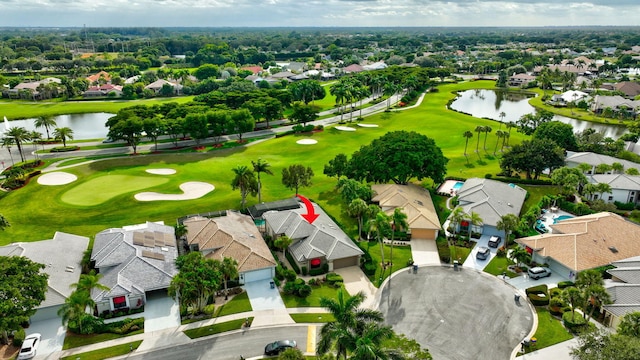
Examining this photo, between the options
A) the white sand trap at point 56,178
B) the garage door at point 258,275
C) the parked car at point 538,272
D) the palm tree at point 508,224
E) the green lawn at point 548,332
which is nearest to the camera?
the green lawn at point 548,332

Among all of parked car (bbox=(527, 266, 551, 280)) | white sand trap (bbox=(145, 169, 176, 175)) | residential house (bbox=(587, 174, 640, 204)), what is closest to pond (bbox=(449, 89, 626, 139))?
residential house (bbox=(587, 174, 640, 204))

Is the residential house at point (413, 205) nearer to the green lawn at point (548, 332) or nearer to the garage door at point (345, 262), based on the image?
the garage door at point (345, 262)

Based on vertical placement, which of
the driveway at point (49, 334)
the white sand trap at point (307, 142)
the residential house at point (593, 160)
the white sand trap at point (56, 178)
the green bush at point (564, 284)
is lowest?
the driveway at point (49, 334)

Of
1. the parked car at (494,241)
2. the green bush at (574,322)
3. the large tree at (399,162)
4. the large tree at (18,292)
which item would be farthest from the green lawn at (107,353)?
the large tree at (399,162)

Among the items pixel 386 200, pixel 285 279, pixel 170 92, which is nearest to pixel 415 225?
pixel 386 200

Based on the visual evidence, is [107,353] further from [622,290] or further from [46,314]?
[622,290]

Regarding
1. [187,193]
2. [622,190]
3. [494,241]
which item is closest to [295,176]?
[187,193]

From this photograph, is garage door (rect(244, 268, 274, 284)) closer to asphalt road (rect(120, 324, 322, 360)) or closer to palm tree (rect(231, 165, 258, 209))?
asphalt road (rect(120, 324, 322, 360))
